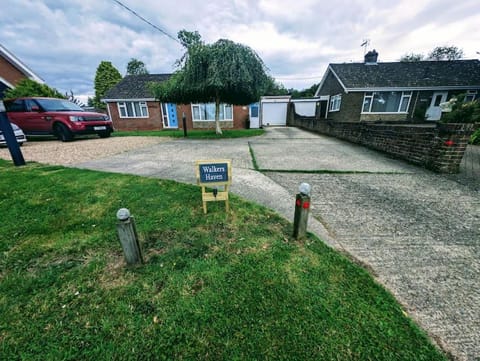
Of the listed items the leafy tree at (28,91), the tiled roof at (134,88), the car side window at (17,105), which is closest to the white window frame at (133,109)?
the tiled roof at (134,88)

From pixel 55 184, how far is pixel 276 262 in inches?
161

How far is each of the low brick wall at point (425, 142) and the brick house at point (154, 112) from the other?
37.3 feet

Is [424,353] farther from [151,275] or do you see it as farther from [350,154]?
[350,154]

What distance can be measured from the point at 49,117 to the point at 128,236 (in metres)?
10.0

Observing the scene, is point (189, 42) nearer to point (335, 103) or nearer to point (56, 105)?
point (56, 105)

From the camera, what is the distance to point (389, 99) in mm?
14633

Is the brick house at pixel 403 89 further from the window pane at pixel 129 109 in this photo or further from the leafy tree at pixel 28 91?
the leafy tree at pixel 28 91

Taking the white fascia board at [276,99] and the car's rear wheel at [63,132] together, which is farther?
the white fascia board at [276,99]

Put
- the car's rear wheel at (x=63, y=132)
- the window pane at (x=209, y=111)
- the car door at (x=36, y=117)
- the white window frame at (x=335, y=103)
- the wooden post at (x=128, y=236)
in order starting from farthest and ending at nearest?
the window pane at (x=209, y=111)
the white window frame at (x=335, y=103)
the car's rear wheel at (x=63, y=132)
the car door at (x=36, y=117)
the wooden post at (x=128, y=236)

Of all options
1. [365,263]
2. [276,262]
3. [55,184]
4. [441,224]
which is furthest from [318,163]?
[55,184]

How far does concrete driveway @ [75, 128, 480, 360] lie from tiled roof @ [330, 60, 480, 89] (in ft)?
41.9

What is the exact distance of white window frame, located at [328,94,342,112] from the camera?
15.8m

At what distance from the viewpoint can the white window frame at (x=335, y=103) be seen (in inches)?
621

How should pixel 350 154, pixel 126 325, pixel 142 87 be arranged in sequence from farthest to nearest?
pixel 142 87 → pixel 350 154 → pixel 126 325
